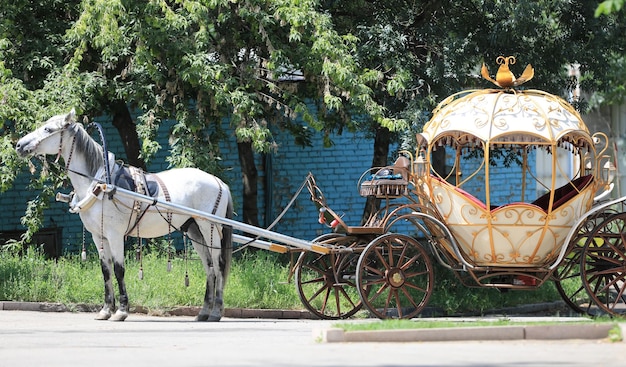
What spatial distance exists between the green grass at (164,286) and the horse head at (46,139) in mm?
2607

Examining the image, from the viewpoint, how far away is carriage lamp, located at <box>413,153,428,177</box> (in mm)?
14844

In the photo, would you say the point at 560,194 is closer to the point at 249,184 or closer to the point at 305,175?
the point at 249,184

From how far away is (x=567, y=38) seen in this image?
63.7 ft

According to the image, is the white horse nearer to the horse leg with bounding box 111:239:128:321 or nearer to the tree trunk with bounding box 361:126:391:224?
the horse leg with bounding box 111:239:128:321

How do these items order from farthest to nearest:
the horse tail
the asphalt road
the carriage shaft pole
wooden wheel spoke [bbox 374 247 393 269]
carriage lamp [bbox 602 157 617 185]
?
the horse tail → carriage lamp [bbox 602 157 617 185] → wooden wheel spoke [bbox 374 247 393 269] → the carriage shaft pole → the asphalt road

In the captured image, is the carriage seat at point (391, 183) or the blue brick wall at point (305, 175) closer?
the carriage seat at point (391, 183)

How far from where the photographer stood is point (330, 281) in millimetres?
15750

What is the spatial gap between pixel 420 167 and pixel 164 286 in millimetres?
4358

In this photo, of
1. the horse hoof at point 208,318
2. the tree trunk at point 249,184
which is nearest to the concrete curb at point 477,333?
the horse hoof at point 208,318

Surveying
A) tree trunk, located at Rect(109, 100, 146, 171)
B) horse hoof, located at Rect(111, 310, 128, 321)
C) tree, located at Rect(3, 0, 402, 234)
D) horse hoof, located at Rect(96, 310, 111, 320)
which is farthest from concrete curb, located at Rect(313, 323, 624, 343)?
tree trunk, located at Rect(109, 100, 146, 171)

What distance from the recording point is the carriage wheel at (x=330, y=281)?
15469 mm

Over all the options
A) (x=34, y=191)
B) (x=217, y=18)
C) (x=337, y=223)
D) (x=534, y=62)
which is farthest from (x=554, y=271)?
(x=34, y=191)

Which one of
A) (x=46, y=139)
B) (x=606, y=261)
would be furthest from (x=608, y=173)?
(x=46, y=139)

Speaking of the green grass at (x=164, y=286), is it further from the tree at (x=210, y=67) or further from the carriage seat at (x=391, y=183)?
the carriage seat at (x=391, y=183)
